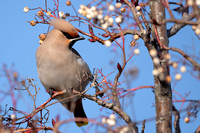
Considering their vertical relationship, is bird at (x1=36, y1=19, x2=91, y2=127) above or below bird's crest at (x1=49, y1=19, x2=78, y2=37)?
below

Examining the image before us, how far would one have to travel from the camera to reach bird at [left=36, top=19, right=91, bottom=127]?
4082mm

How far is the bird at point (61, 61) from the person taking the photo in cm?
408

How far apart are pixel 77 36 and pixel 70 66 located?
43 cm

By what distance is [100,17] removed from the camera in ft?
6.91

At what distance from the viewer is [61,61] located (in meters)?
4.11

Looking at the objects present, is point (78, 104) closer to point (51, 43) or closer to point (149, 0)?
point (51, 43)

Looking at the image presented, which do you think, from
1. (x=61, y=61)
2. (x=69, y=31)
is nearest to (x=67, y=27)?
(x=69, y=31)

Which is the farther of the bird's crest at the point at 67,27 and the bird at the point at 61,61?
the bird's crest at the point at 67,27

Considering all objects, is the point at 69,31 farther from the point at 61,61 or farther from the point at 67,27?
the point at 61,61

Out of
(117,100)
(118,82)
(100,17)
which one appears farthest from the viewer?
(118,82)

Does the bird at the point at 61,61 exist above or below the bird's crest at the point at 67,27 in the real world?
below

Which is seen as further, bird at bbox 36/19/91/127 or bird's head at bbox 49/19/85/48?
bird's head at bbox 49/19/85/48

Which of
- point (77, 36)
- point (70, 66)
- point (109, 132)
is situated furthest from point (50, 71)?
point (109, 132)

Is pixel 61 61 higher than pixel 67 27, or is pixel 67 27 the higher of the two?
pixel 67 27
